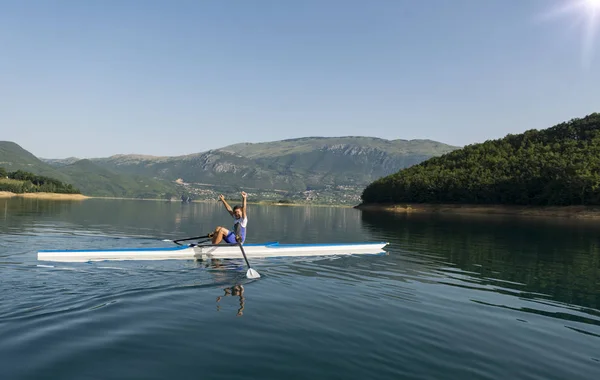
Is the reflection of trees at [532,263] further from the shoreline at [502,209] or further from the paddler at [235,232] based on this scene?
the shoreline at [502,209]

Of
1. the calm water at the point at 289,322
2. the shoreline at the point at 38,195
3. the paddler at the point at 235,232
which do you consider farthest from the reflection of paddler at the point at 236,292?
the shoreline at the point at 38,195

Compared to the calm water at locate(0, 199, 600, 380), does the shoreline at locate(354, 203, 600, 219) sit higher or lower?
higher

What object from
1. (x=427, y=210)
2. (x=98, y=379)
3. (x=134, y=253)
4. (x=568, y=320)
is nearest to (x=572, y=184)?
(x=427, y=210)

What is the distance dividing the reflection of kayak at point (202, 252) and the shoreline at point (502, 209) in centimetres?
8815

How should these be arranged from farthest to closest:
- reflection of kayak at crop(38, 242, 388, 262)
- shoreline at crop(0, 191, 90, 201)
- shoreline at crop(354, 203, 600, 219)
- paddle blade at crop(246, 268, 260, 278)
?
shoreline at crop(0, 191, 90, 201), shoreline at crop(354, 203, 600, 219), reflection of kayak at crop(38, 242, 388, 262), paddle blade at crop(246, 268, 260, 278)

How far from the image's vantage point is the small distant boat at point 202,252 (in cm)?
1975

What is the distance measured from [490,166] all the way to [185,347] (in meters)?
149

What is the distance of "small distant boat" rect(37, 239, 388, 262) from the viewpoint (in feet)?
64.8

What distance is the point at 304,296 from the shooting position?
14711 mm

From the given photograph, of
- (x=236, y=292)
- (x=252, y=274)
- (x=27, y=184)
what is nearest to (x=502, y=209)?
(x=252, y=274)

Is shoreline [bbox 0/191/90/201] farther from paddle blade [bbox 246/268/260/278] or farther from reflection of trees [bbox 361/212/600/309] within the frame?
paddle blade [bbox 246/268/260/278]

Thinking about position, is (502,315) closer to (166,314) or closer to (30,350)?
(166,314)

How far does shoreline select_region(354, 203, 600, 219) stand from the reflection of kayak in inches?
3471

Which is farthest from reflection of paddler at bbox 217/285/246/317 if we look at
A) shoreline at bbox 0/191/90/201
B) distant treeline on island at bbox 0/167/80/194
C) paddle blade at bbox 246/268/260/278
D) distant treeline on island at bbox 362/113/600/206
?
distant treeline on island at bbox 0/167/80/194
